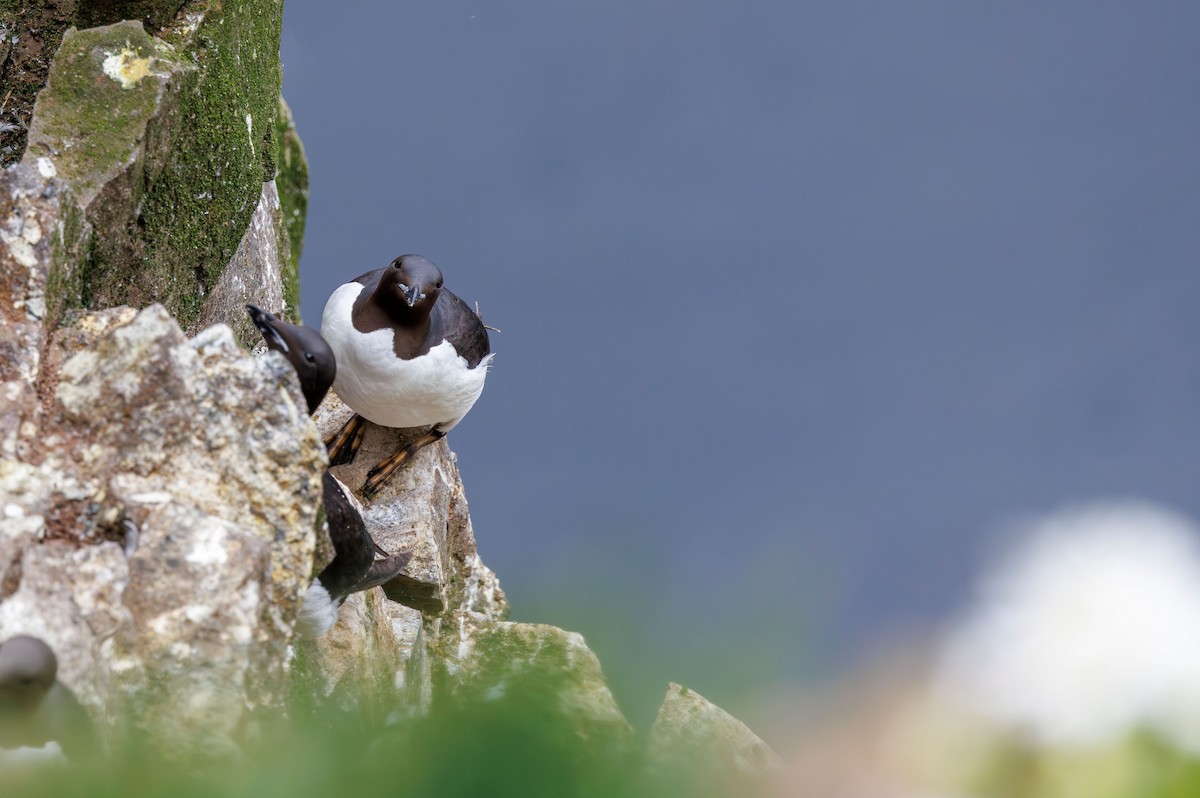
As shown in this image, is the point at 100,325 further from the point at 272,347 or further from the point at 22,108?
the point at 22,108

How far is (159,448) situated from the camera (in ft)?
14.9

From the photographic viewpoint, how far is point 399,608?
8836 millimetres

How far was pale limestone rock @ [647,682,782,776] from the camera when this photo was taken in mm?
1628

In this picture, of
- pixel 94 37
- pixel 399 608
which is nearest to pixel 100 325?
pixel 94 37

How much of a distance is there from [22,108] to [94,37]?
45.6 inches

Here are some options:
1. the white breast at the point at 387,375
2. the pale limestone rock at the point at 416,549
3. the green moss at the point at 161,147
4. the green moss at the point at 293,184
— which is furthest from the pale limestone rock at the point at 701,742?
the green moss at the point at 293,184

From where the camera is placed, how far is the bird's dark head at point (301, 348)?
5.37 meters

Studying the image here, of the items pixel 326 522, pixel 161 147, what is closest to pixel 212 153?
pixel 161 147

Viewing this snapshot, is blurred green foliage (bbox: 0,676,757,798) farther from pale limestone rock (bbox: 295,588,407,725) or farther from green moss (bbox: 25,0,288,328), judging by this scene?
green moss (bbox: 25,0,288,328)

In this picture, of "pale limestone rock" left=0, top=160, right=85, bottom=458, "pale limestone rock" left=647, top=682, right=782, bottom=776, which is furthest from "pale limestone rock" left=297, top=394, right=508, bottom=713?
"pale limestone rock" left=647, top=682, right=782, bottom=776

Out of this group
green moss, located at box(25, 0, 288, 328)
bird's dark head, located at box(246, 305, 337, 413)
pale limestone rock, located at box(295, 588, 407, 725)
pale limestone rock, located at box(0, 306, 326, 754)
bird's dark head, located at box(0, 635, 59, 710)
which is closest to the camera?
bird's dark head, located at box(0, 635, 59, 710)

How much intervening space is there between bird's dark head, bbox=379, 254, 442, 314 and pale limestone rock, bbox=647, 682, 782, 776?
5.40 meters

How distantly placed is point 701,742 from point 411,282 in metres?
5.67

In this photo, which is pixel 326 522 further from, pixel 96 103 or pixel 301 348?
pixel 96 103
